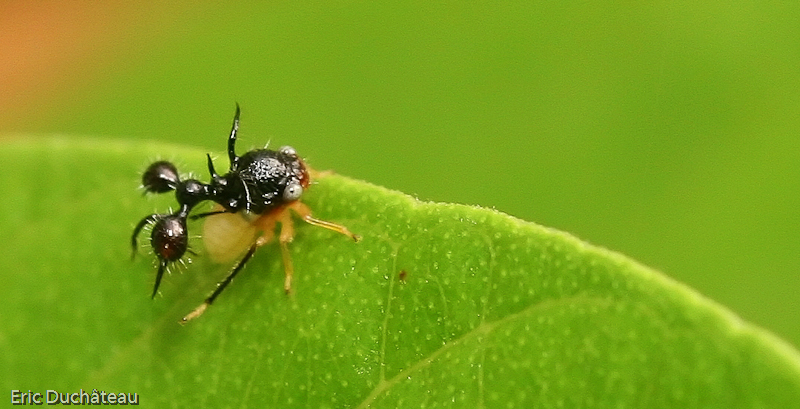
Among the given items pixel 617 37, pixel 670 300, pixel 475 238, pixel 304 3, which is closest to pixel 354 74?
pixel 304 3

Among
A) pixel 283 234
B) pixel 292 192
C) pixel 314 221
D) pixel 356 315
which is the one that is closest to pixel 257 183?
pixel 292 192

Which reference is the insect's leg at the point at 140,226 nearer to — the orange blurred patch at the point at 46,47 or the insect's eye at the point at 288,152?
the insect's eye at the point at 288,152

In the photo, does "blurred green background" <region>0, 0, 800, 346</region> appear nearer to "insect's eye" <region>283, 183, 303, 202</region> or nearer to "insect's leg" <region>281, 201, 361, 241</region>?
"insect's eye" <region>283, 183, 303, 202</region>

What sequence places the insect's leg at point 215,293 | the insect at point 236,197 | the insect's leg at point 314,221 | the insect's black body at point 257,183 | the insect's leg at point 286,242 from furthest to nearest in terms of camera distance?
the insect's black body at point 257,183
the insect at point 236,197
the insect's leg at point 215,293
the insect's leg at point 286,242
the insect's leg at point 314,221

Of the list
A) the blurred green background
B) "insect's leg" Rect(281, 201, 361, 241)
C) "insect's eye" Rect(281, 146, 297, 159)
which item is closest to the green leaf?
"insect's leg" Rect(281, 201, 361, 241)

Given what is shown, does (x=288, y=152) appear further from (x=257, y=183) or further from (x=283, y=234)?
(x=283, y=234)

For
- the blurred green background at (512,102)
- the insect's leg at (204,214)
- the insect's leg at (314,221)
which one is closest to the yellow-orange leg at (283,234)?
the insect's leg at (314,221)

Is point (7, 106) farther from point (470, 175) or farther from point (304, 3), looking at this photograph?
point (470, 175)
